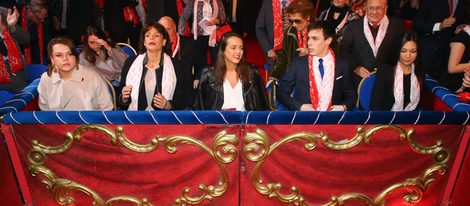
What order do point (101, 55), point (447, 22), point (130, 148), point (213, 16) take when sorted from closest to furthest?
point (130, 148)
point (101, 55)
point (447, 22)
point (213, 16)

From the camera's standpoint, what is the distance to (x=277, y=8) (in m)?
5.79

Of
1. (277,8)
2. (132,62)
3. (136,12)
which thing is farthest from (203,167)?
(136,12)

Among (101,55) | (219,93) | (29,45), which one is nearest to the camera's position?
(219,93)

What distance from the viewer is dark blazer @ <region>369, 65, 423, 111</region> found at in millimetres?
4461

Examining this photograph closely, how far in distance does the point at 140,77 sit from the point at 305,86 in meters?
1.36

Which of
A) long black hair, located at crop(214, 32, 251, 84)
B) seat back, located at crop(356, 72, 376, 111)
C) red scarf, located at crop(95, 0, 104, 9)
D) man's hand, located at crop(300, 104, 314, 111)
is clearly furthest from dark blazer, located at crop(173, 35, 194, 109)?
red scarf, located at crop(95, 0, 104, 9)

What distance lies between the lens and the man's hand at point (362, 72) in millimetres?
4837

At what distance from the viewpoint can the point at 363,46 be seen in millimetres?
5109

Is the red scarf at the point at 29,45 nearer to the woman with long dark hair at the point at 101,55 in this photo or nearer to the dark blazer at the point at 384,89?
the woman with long dark hair at the point at 101,55

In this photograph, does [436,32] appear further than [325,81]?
Yes

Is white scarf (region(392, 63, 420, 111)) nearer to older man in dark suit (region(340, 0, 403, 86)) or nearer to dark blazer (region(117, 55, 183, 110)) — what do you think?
older man in dark suit (region(340, 0, 403, 86))

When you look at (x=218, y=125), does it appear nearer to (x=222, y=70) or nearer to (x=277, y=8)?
(x=222, y=70)

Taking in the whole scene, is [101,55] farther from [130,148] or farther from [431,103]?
[431,103]

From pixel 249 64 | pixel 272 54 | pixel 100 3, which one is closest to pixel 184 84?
pixel 249 64
